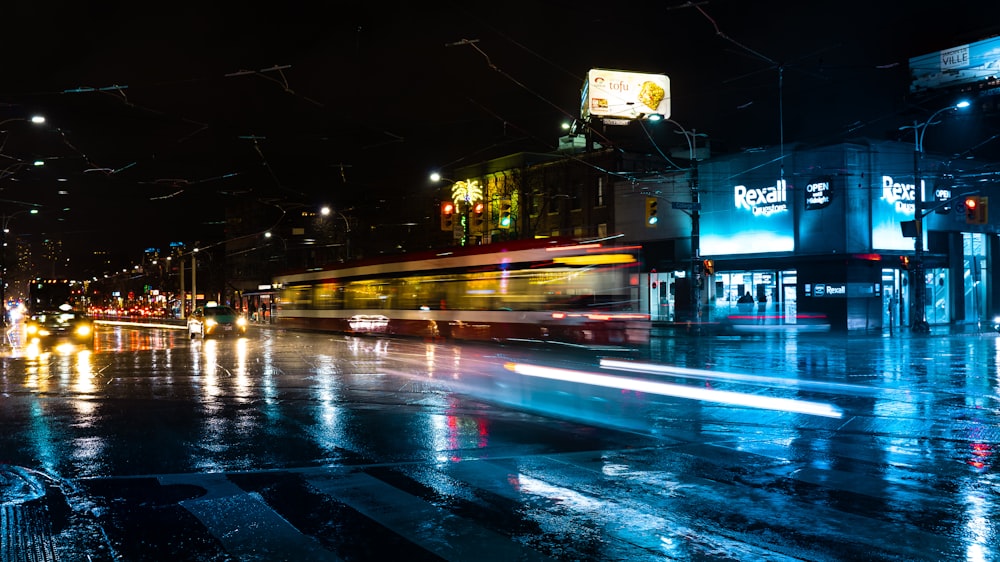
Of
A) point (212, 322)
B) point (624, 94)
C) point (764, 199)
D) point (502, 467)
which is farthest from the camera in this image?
point (624, 94)

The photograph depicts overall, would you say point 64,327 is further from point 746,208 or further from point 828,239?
point 828,239

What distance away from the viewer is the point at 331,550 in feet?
17.9

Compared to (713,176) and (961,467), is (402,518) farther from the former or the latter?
(713,176)

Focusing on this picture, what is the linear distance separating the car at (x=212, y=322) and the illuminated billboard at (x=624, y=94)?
2375 centimetres

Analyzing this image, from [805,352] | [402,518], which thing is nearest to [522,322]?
[805,352]

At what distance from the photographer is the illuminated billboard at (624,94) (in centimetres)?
4881

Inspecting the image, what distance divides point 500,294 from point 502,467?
59.2ft

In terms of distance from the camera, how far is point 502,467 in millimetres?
8352

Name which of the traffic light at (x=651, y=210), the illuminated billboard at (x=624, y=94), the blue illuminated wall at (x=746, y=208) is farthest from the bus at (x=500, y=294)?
the illuminated billboard at (x=624, y=94)

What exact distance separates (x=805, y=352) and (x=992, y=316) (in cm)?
2426

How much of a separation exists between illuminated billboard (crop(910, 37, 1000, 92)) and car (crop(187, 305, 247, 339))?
4759 cm

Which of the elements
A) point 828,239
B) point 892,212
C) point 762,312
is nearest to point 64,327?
point 762,312

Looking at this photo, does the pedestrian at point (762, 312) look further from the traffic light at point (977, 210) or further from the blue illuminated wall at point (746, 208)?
the traffic light at point (977, 210)

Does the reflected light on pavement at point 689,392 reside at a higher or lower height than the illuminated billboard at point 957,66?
lower
